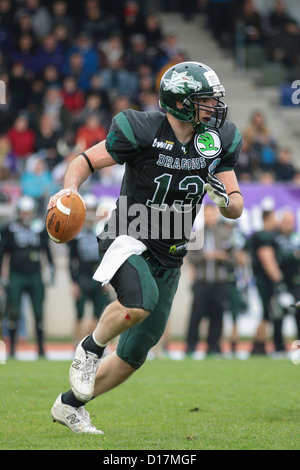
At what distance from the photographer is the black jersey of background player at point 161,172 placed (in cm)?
480

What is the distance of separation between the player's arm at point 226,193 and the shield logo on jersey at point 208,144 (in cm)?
17

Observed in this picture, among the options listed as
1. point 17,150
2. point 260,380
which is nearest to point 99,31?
point 17,150

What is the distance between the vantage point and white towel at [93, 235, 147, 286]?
468cm

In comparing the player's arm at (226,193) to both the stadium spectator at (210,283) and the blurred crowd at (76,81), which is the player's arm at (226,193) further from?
the blurred crowd at (76,81)

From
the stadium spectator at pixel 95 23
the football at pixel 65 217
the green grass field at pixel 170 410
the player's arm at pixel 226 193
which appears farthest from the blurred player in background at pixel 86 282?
the football at pixel 65 217

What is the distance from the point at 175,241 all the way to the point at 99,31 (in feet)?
41.6

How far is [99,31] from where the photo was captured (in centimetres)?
1692

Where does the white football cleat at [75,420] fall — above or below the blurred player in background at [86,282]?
above

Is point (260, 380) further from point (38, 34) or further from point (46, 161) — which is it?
point (38, 34)

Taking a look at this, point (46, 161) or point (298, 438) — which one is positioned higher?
point (46, 161)

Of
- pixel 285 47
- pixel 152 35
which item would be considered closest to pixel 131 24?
pixel 152 35

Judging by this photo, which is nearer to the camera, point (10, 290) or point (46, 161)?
point (10, 290)

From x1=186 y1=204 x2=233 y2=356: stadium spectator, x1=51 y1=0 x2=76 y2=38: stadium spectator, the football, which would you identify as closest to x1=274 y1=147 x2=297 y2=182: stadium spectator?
x1=186 y1=204 x2=233 y2=356: stadium spectator

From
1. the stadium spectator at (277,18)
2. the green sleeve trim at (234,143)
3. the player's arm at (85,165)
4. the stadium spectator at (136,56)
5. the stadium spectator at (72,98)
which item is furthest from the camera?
the stadium spectator at (277,18)
